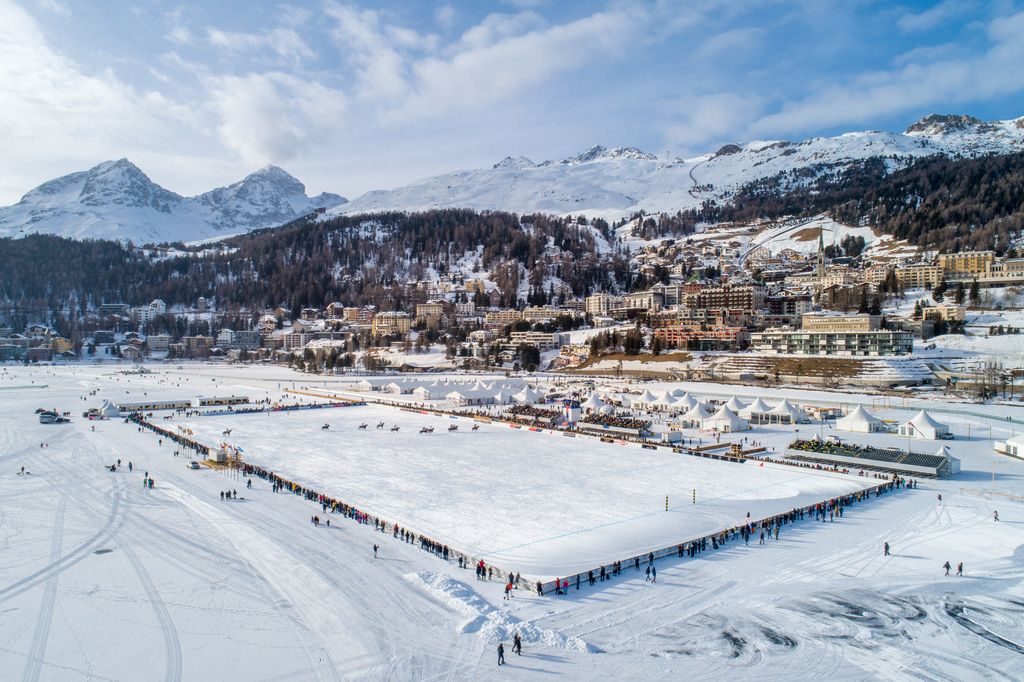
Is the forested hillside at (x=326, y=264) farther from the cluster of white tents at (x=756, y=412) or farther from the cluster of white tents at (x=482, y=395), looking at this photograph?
the cluster of white tents at (x=756, y=412)

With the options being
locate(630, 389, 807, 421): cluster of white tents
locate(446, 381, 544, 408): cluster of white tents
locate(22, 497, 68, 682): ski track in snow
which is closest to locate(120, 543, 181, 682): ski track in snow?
locate(22, 497, 68, 682): ski track in snow

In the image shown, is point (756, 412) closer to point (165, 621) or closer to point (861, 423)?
point (861, 423)

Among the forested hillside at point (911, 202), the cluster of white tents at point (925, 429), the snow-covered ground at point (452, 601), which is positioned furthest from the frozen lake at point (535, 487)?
the forested hillside at point (911, 202)

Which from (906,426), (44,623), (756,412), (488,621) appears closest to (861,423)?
(906,426)

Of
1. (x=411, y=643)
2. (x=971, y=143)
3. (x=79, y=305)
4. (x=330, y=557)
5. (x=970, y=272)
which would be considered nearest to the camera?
(x=411, y=643)

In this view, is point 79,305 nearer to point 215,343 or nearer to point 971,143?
point 215,343

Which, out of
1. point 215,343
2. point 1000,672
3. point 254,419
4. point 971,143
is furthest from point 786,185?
point 1000,672
